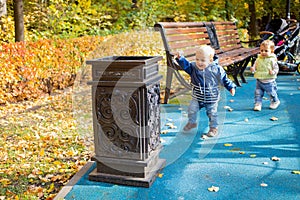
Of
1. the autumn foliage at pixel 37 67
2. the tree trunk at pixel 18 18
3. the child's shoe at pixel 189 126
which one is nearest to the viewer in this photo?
the child's shoe at pixel 189 126

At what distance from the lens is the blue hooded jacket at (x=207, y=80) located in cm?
420

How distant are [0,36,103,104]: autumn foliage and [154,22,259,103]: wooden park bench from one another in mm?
2379

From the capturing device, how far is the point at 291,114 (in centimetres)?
524

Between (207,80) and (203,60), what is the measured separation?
0.81 feet

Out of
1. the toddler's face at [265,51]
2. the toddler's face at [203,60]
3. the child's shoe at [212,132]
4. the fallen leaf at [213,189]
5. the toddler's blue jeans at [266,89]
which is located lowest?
the fallen leaf at [213,189]

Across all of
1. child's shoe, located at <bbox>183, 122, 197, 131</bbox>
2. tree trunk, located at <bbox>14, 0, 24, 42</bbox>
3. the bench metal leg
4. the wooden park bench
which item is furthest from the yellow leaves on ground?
tree trunk, located at <bbox>14, 0, 24, 42</bbox>

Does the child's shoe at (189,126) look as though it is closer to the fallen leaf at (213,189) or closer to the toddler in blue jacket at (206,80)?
the toddler in blue jacket at (206,80)

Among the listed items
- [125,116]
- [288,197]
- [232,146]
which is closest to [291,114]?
[232,146]

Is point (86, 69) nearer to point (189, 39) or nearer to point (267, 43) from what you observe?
point (189, 39)

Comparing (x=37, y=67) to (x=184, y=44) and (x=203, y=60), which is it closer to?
(x=184, y=44)

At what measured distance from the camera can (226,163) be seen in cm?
358

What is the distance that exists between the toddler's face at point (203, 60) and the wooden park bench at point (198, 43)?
1.28 meters

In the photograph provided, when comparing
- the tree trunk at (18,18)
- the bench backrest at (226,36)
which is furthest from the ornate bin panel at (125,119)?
the tree trunk at (18,18)

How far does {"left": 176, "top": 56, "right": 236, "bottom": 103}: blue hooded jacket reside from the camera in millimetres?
4203
